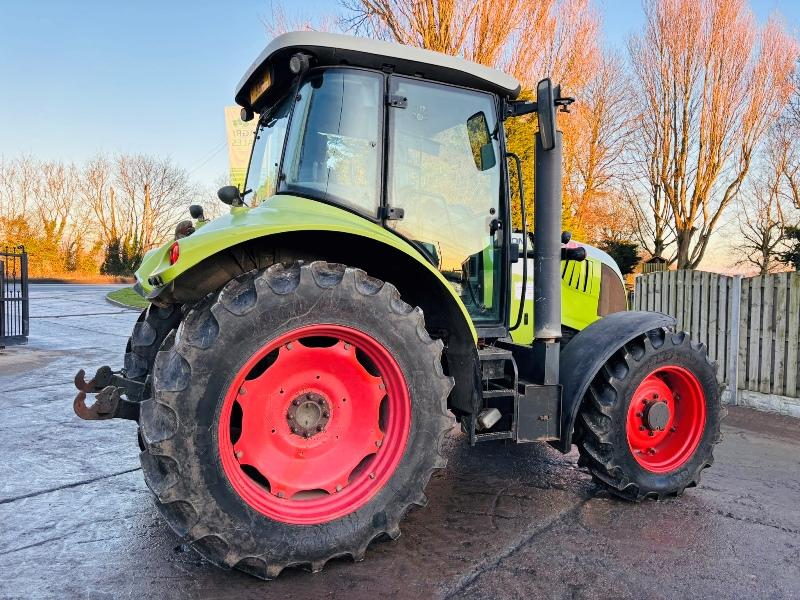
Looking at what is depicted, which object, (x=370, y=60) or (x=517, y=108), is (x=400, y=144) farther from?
(x=517, y=108)

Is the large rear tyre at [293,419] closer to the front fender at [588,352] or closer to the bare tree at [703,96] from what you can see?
the front fender at [588,352]

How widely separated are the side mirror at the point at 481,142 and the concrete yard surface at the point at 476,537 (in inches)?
78.3

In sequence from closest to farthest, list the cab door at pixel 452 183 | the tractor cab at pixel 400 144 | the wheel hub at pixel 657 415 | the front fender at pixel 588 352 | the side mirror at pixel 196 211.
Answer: the tractor cab at pixel 400 144
the cab door at pixel 452 183
the front fender at pixel 588 352
the wheel hub at pixel 657 415
the side mirror at pixel 196 211

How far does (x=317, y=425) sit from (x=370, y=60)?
1842 mm

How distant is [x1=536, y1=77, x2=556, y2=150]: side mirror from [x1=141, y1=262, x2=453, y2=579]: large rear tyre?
1.19 metres

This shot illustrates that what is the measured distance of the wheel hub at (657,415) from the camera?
3.54m

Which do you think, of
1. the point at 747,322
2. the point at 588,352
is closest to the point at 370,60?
the point at 588,352

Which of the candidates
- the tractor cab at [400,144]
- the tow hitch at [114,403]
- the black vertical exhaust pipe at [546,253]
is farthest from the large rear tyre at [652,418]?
the tow hitch at [114,403]

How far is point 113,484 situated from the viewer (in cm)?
377

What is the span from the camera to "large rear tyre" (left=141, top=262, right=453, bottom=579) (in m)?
2.38

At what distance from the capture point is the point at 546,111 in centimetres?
300

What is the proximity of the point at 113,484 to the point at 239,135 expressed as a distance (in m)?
7.00

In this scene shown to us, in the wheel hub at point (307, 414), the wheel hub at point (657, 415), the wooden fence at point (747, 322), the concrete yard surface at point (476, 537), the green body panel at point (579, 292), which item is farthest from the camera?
the wooden fence at point (747, 322)

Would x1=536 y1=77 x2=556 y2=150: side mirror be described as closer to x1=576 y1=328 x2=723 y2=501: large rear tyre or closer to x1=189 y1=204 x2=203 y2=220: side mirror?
x1=576 y1=328 x2=723 y2=501: large rear tyre
